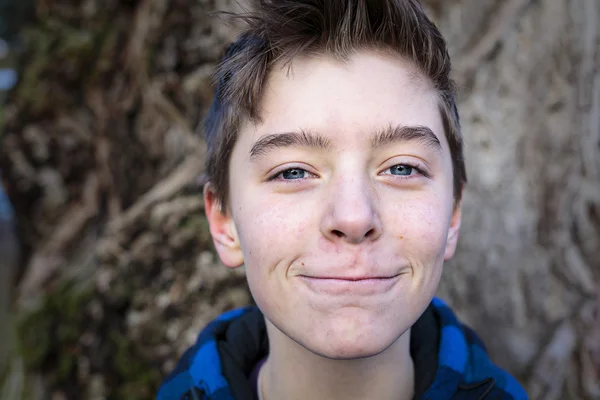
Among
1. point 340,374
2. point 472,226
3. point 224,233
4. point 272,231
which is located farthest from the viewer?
point 472,226

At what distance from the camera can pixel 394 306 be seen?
116 centimetres

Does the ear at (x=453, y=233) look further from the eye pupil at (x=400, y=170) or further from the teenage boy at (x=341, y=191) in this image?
the eye pupil at (x=400, y=170)

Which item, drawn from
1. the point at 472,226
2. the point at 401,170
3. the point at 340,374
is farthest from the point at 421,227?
the point at 472,226

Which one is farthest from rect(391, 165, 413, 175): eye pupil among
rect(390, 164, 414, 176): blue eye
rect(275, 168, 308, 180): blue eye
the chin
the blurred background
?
the blurred background

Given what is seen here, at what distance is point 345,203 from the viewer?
3.60 feet

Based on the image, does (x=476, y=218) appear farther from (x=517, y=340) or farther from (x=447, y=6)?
(x=447, y=6)

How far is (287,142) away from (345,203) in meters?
0.22

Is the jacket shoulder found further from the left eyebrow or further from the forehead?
the left eyebrow

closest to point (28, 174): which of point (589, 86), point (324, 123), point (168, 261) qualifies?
point (168, 261)

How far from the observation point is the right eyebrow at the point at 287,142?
3.82 ft

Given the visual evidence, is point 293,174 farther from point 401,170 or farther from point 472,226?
point 472,226

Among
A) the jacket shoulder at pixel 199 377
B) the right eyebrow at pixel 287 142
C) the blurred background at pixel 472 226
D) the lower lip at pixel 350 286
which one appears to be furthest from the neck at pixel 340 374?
the blurred background at pixel 472 226

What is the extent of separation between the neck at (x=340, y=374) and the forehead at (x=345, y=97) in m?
0.60

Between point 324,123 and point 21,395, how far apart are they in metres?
2.28
